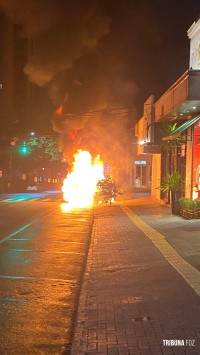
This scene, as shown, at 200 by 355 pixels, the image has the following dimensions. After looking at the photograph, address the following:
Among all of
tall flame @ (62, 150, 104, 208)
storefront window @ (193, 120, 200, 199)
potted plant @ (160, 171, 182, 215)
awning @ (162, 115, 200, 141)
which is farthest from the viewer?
tall flame @ (62, 150, 104, 208)

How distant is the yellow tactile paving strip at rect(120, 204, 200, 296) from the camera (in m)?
6.33

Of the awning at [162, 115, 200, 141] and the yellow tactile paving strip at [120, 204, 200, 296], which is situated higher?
the awning at [162, 115, 200, 141]

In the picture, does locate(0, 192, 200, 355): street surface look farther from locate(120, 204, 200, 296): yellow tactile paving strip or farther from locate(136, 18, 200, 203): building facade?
locate(136, 18, 200, 203): building facade

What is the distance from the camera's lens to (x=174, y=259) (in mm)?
8000

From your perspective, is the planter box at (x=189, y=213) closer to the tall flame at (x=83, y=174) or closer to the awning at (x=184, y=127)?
the awning at (x=184, y=127)

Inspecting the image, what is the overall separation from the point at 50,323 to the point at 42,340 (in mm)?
524

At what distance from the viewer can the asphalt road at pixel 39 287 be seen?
443 cm

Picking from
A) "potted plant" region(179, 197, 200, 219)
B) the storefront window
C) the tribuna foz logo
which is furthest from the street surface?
the storefront window

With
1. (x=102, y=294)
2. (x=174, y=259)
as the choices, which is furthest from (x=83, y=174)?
(x=102, y=294)

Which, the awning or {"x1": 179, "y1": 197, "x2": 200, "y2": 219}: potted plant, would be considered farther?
the awning

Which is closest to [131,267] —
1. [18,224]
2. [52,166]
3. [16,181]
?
[18,224]

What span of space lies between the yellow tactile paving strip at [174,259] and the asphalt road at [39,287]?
5.36 feet

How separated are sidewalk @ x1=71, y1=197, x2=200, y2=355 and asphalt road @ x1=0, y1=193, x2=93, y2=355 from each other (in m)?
0.23

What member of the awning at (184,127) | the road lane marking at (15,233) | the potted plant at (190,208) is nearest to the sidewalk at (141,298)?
the road lane marking at (15,233)
